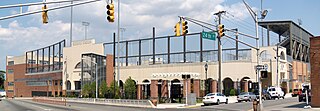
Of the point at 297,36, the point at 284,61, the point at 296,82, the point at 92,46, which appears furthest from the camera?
the point at 92,46

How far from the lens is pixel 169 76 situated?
7994cm

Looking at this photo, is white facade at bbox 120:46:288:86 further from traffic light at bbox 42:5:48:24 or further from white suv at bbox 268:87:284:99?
traffic light at bbox 42:5:48:24

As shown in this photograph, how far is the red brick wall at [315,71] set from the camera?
33.0 meters

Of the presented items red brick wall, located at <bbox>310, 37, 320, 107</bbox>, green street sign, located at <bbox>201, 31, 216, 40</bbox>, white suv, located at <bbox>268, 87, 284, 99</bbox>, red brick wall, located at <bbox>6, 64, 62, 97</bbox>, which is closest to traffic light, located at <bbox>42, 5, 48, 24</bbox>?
green street sign, located at <bbox>201, 31, 216, 40</bbox>

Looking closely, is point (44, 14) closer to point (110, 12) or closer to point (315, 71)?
point (110, 12)

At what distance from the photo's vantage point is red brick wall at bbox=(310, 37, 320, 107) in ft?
108

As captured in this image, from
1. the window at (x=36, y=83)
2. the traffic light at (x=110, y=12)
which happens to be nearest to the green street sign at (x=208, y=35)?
the traffic light at (x=110, y=12)

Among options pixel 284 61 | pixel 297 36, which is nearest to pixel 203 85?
pixel 284 61

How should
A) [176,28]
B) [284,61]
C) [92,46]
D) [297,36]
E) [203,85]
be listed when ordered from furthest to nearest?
1. [92,46]
2. [297,36]
3. [284,61]
4. [203,85]
5. [176,28]

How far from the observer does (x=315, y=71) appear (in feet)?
110

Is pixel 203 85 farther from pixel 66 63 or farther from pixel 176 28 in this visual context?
pixel 66 63

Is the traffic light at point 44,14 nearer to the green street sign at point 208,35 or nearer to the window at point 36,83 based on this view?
the green street sign at point 208,35

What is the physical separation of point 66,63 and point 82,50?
22.3ft

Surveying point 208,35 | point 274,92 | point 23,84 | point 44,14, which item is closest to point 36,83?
point 23,84
